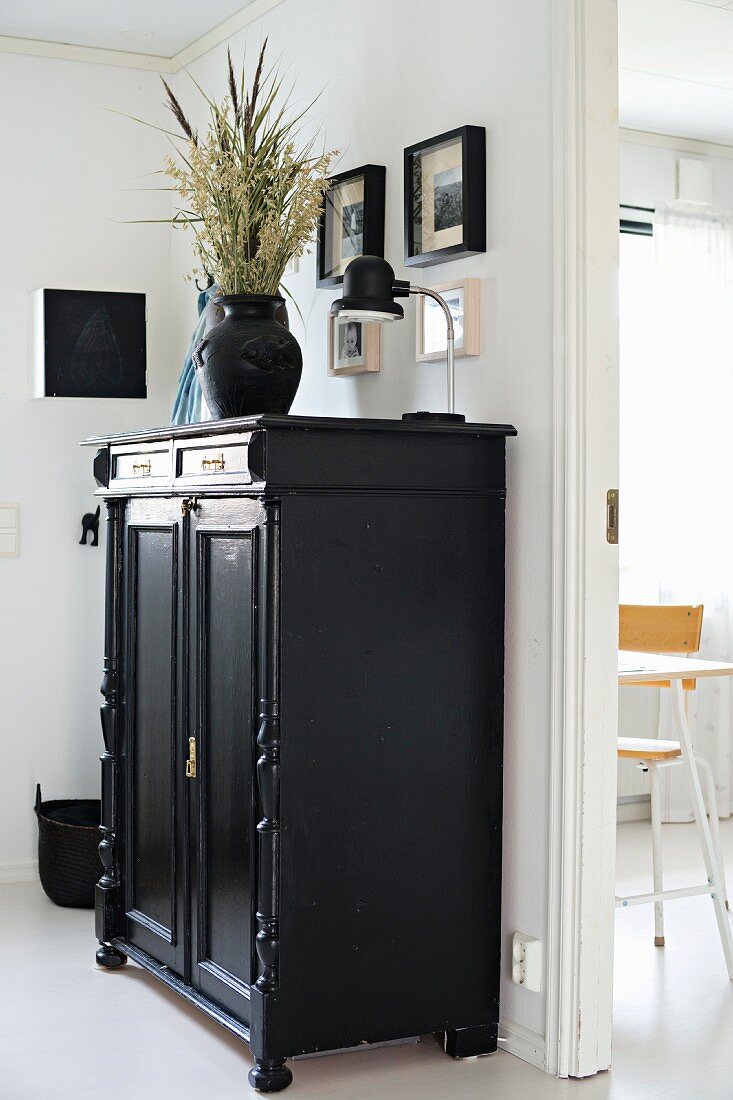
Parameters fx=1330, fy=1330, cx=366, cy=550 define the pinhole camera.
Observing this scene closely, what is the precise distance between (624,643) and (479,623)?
86 centimetres

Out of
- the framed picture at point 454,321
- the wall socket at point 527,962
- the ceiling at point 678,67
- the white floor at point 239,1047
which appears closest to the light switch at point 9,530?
the white floor at point 239,1047

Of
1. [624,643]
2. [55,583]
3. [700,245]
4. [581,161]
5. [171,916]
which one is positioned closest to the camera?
[581,161]

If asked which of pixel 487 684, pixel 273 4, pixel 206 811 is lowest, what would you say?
pixel 206 811

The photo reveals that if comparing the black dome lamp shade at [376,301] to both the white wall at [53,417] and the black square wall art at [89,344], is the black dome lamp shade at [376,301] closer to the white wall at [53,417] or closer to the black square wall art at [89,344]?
the black square wall art at [89,344]

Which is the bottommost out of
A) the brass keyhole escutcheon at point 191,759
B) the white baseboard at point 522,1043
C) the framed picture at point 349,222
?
the white baseboard at point 522,1043

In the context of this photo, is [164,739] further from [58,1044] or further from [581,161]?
[581,161]

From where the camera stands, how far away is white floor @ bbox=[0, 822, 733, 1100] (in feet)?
8.41

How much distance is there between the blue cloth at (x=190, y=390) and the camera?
12.9 ft

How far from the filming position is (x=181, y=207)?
4.35 meters

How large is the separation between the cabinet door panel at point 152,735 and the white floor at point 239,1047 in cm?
17

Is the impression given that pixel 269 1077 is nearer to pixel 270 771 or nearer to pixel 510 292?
pixel 270 771

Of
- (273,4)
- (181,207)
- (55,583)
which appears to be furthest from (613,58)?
(55,583)

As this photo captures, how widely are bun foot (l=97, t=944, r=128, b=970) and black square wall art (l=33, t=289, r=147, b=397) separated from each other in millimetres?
1715

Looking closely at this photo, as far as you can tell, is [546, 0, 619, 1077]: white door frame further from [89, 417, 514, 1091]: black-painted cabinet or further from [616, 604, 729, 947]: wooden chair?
[616, 604, 729, 947]: wooden chair
